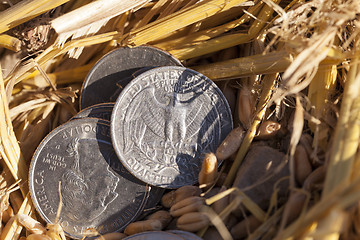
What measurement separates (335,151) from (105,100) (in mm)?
1061

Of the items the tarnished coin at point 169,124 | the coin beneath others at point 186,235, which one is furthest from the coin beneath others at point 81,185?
the coin beneath others at point 186,235

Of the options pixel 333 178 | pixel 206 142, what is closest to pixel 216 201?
pixel 206 142

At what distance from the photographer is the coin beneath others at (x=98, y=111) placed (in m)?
1.73

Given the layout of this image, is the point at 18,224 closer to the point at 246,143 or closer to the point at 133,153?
the point at 133,153

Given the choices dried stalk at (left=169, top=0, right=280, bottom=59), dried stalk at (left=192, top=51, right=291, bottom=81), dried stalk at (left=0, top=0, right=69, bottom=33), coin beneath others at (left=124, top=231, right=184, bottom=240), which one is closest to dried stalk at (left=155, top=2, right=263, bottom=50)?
dried stalk at (left=169, top=0, right=280, bottom=59)

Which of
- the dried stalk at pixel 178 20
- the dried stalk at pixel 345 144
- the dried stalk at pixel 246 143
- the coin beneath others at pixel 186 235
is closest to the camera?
the dried stalk at pixel 345 144

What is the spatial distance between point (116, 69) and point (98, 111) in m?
0.22

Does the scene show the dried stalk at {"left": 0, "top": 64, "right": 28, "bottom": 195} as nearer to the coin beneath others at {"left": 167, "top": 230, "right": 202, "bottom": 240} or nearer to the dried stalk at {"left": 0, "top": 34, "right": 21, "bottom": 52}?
the dried stalk at {"left": 0, "top": 34, "right": 21, "bottom": 52}

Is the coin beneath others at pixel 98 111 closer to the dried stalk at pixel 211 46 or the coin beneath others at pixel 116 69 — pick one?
the coin beneath others at pixel 116 69

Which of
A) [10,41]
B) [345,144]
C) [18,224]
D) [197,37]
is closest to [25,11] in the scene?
[10,41]

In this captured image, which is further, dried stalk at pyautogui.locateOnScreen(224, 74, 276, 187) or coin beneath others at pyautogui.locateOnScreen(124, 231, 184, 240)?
dried stalk at pyautogui.locateOnScreen(224, 74, 276, 187)

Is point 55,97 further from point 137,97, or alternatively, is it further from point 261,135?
point 261,135

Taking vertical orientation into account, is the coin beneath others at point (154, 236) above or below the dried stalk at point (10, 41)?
below

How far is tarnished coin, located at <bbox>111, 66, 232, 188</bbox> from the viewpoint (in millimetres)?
1671
